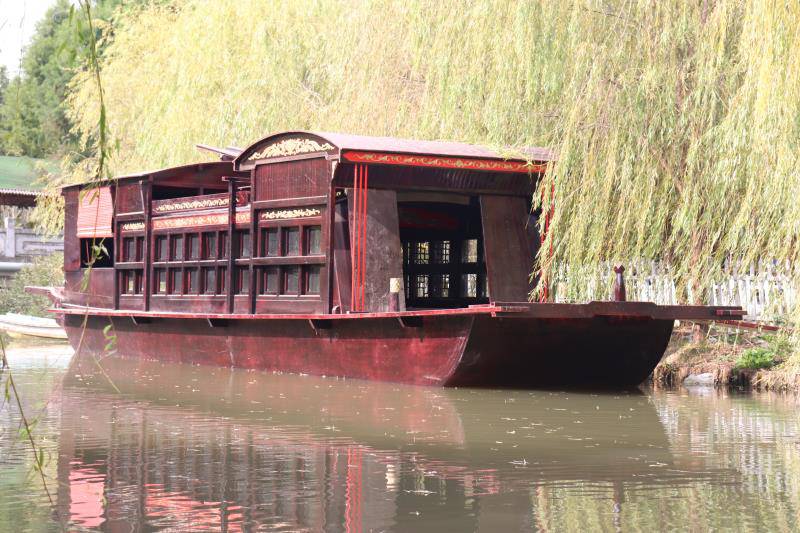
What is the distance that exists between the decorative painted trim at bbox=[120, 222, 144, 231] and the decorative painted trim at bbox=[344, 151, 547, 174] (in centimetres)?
552

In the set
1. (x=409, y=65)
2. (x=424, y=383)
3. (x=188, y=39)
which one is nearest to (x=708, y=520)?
(x=424, y=383)

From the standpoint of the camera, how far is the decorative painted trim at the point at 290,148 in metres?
14.7

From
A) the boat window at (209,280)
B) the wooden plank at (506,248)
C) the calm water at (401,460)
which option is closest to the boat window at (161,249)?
the boat window at (209,280)

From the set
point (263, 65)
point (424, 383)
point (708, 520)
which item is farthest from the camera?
point (263, 65)

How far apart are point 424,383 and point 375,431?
3731 millimetres

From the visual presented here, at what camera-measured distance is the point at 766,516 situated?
6.70 meters

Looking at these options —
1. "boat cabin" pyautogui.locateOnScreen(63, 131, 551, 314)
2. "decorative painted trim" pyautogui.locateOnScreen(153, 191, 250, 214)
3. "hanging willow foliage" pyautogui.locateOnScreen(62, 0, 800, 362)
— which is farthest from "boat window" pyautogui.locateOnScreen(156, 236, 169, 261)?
"hanging willow foliage" pyautogui.locateOnScreen(62, 0, 800, 362)

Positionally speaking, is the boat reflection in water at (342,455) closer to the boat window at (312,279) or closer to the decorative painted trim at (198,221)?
the boat window at (312,279)

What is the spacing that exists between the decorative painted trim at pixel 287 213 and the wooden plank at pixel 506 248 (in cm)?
197

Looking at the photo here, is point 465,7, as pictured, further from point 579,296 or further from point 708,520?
point 708,520

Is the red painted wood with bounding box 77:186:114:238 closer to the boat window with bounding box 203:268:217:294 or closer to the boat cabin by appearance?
the boat cabin

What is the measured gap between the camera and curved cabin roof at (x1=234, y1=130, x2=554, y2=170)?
14086mm

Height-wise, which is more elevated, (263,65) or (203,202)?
(263,65)

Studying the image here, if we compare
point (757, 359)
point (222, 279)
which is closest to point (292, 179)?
point (222, 279)
